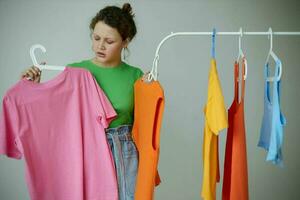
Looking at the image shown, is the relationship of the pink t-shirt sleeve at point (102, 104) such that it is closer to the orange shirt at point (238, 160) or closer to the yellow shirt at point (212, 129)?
the yellow shirt at point (212, 129)

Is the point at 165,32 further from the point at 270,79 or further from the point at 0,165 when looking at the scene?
the point at 0,165

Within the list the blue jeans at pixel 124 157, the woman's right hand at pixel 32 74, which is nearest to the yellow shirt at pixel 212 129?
the blue jeans at pixel 124 157

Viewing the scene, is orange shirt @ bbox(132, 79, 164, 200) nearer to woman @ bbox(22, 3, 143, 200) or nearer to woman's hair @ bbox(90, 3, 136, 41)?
woman @ bbox(22, 3, 143, 200)

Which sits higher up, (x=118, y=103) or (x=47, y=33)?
(x=47, y=33)

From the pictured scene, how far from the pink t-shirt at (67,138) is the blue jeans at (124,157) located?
0.13 ft

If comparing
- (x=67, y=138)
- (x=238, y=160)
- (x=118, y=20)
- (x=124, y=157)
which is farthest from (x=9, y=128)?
(x=238, y=160)

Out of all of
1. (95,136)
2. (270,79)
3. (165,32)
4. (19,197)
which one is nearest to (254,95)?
(165,32)

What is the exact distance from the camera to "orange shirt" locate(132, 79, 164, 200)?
119cm

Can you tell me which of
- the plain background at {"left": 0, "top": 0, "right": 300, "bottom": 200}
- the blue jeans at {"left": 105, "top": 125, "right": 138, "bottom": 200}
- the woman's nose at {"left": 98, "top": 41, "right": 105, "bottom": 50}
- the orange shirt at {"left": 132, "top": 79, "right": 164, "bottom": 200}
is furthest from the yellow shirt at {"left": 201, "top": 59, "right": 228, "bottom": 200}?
the plain background at {"left": 0, "top": 0, "right": 300, "bottom": 200}

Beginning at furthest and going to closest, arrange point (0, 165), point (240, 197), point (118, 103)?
point (0, 165) < point (118, 103) < point (240, 197)

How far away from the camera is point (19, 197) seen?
1950 mm

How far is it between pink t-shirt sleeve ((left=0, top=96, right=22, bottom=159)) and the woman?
0.31 metres

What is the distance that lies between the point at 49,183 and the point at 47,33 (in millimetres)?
986

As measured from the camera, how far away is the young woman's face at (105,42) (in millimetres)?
1278
